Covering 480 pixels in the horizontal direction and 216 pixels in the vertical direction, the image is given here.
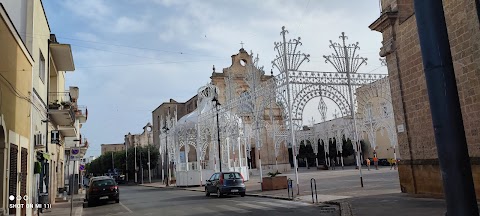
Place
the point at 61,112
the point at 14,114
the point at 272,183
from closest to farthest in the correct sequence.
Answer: the point at 14,114 < the point at 61,112 < the point at 272,183

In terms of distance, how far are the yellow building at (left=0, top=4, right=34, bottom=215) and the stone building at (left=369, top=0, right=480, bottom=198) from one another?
12.0m

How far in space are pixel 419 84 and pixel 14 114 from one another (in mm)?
12777

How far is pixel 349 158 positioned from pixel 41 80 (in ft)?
184

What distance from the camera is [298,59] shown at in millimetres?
18562

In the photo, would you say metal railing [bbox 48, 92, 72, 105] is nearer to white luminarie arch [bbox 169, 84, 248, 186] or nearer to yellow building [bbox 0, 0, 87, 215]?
yellow building [bbox 0, 0, 87, 215]

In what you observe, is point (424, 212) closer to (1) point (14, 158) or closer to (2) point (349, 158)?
(1) point (14, 158)

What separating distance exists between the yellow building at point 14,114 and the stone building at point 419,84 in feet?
39.3

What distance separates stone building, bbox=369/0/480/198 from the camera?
11398 millimetres

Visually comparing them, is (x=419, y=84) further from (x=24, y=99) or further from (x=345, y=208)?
(x=24, y=99)

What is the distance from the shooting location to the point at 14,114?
35.1 ft

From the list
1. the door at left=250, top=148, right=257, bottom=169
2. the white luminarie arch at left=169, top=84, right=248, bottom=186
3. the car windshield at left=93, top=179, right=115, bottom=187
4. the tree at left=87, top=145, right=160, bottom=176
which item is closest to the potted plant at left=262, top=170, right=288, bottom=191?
the car windshield at left=93, top=179, right=115, bottom=187

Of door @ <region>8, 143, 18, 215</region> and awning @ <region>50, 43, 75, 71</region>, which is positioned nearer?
door @ <region>8, 143, 18, 215</region>

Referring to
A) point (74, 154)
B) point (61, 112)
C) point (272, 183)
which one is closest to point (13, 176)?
point (74, 154)

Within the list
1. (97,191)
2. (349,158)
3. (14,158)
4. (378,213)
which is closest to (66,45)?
(97,191)
